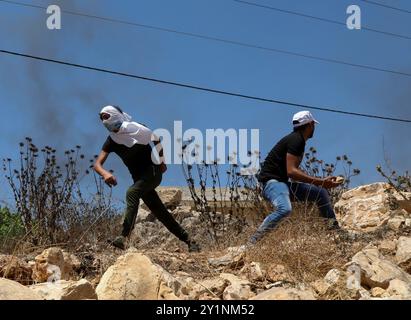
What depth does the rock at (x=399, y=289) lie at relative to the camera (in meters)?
6.02

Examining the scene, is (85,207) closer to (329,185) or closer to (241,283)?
(329,185)

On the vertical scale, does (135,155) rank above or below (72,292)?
above

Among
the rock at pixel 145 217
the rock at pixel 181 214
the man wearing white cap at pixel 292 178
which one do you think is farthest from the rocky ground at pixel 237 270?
the rock at pixel 145 217

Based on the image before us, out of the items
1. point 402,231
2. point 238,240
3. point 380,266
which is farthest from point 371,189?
point 380,266

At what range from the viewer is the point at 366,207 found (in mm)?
11672

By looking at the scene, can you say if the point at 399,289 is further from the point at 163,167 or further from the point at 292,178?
the point at 163,167

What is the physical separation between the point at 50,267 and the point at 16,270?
0.97 ft

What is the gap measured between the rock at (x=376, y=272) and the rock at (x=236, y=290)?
3.13 feet

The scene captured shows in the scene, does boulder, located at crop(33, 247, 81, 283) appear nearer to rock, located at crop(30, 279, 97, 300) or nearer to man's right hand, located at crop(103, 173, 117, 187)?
rock, located at crop(30, 279, 97, 300)

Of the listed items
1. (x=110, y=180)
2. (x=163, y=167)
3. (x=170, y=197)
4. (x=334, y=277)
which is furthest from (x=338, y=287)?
(x=170, y=197)

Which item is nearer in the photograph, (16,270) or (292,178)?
(16,270)

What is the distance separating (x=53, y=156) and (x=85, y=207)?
86 centimetres

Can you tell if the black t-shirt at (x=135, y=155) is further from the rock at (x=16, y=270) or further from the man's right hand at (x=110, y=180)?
the rock at (x=16, y=270)
